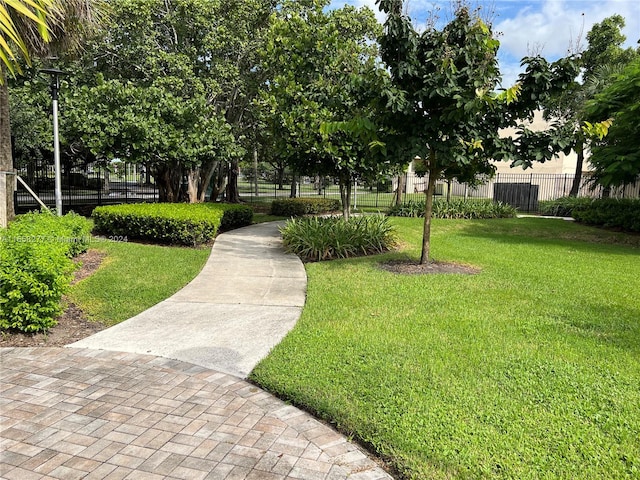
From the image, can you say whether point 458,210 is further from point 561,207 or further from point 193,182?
point 193,182

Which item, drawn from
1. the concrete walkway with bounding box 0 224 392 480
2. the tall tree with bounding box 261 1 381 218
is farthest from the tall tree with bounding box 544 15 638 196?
the concrete walkway with bounding box 0 224 392 480

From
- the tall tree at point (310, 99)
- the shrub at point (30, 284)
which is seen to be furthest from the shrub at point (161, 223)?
the shrub at point (30, 284)

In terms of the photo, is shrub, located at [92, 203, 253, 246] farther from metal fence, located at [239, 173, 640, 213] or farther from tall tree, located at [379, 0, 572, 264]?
metal fence, located at [239, 173, 640, 213]

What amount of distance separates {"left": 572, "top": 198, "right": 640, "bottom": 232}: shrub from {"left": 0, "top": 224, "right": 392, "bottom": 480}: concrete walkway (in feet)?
40.7

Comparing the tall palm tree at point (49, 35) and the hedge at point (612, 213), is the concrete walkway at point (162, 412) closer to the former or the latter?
the tall palm tree at point (49, 35)

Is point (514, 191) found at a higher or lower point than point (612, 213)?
higher

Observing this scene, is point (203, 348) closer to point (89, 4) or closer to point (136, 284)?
point (136, 284)

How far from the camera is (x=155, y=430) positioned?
2889 millimetres

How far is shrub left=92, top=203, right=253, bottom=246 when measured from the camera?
32.0 feet

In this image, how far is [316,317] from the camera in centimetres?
516

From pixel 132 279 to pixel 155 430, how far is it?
4384 mm

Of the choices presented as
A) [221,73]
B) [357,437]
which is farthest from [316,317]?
[221,73]

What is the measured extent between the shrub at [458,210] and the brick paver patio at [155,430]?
1423 cm

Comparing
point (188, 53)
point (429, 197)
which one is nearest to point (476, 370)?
point (429, 197)
